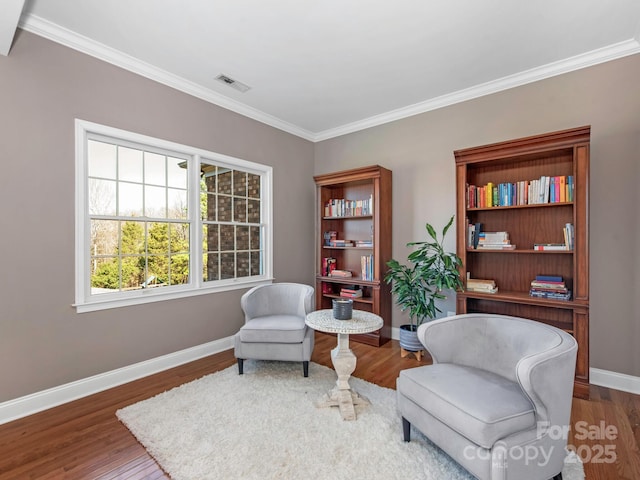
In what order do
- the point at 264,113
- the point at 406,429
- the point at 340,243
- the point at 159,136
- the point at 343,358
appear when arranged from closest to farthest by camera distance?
the point at 406,429
the point at 343,358
the point at 159,136
the point at 264,113
the point at 340,243

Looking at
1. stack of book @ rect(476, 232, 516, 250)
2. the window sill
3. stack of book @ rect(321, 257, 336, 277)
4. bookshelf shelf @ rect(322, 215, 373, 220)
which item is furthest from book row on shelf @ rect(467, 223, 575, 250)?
the window sill

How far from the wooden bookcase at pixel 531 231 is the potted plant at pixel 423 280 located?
156 mm

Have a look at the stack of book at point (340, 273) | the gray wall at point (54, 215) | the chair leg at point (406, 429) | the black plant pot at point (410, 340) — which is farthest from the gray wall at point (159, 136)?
the chair leg at point (406, 429)

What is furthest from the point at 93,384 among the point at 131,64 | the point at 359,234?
the point at 359,234

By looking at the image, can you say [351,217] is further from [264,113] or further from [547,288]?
[547,288]

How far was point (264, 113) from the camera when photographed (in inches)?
154

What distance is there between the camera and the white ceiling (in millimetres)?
2184

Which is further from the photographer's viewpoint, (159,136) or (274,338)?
(159,136)

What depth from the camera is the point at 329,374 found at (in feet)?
9.43

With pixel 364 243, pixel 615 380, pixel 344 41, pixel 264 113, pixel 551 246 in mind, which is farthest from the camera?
pixel 364 243

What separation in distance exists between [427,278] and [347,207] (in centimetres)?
151

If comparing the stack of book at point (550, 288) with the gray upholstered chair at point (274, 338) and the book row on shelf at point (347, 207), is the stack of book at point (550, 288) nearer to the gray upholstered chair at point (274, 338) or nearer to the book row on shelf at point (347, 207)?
the book row on shelf at point (347, 207)

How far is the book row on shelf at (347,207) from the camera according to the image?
402 cm

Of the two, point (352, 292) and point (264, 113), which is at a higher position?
point (264, 113)
